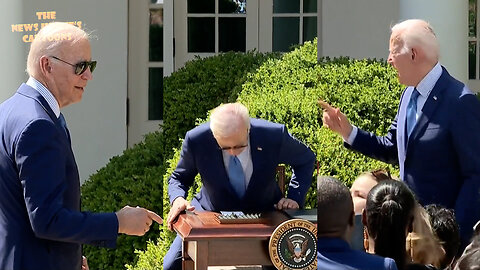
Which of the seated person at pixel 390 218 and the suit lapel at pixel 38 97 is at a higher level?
the suit lapel at pixel 38 97

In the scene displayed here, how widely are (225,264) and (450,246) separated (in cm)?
79

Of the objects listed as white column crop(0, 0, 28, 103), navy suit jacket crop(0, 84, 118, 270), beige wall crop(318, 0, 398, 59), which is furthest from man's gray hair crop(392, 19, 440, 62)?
white column crop(0, 0, 28, 103)

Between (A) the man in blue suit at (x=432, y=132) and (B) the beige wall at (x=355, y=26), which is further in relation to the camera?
(B) the beige wall at (x=355, y=26)

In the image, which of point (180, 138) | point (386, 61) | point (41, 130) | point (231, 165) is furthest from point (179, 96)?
point (386, 61)

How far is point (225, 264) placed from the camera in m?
2.56

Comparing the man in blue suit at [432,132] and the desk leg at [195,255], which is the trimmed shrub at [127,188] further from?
the man in blue suit at [432,132]

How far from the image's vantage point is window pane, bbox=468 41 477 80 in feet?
8.49

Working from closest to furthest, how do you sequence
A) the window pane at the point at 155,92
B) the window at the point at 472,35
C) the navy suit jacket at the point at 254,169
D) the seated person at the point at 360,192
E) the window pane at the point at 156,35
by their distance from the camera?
the seated person at the point at 360,192
the navy suit jacket at the point at 254,169
the window at the point at 472,35
the window pane at the point at 156,35
the window pane at the point at 155,92

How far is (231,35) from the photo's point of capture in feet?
9.41

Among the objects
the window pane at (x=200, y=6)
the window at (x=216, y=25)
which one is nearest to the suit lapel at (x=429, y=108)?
the window at (x=216, y=25)

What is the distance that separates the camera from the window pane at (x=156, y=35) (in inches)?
125

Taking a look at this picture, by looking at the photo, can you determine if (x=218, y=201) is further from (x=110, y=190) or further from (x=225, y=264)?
(x=110, y=190)

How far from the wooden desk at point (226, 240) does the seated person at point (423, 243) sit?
471 millimetres

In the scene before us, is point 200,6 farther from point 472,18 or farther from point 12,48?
point 472,18
